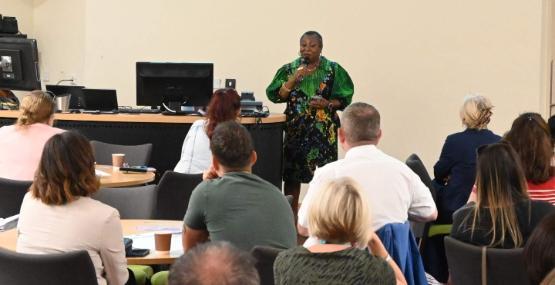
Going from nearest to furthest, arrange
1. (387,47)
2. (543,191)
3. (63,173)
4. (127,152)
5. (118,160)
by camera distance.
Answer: (63,173), (543,191), (118,160), (127,152), (387,47)

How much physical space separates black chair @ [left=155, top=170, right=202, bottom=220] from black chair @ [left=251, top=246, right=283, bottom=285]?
6.86 ft

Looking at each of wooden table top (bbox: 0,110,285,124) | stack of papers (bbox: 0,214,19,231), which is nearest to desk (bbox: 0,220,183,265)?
stack of papers (bbox: 0,214,19,231)

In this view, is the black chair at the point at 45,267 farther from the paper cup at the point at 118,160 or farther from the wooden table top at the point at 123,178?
the paper cup at the point at 118,160

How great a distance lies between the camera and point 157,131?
7.45 m

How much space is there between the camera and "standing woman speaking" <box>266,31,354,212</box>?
7.39 metres

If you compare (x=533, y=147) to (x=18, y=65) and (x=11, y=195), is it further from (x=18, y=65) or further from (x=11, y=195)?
(x=18, y=65)

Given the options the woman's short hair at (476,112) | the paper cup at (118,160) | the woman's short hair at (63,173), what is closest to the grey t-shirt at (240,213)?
the woman's short hair at (63,173)

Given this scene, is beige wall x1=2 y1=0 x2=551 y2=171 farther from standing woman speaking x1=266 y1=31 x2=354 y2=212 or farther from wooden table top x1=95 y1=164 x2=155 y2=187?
wooden table top x1=95 y1=164 x2=155 y2=187

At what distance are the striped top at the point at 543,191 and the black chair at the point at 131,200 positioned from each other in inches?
78.5

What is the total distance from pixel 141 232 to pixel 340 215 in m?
1.66

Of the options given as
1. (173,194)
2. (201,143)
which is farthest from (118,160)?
(173,194)

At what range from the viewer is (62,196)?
348 centimetres

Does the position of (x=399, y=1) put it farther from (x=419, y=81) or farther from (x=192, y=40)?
(x=192, y=40)

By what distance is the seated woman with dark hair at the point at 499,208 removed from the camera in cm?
360
